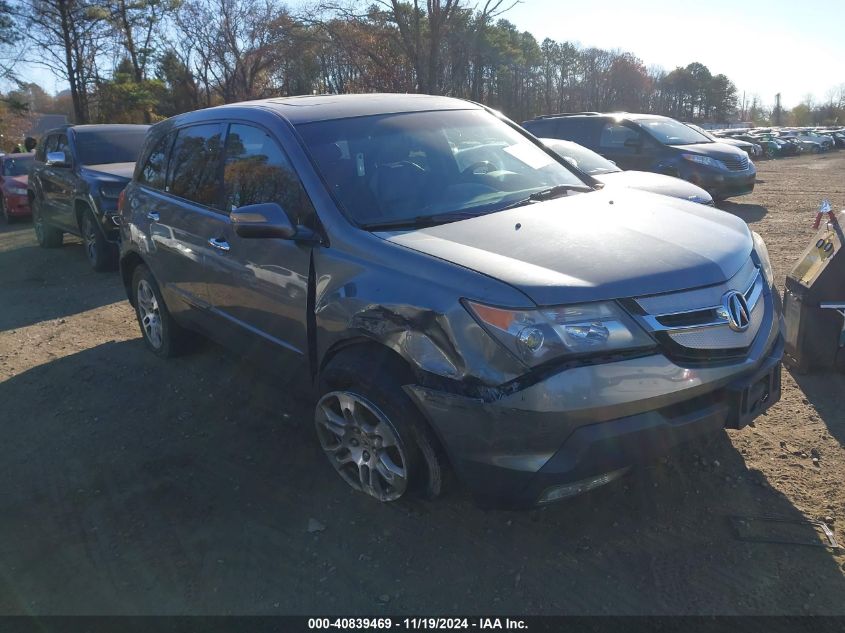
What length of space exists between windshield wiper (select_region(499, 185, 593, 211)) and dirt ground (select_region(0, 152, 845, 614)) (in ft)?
4.78

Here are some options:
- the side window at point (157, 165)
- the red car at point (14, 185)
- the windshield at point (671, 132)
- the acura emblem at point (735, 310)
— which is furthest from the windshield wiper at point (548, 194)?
the red car at point (14, 185)

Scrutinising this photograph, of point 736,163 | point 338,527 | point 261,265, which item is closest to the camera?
point 338,527

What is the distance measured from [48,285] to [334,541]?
6.99 metres

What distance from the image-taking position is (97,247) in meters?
8.55

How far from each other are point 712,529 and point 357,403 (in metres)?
1.66

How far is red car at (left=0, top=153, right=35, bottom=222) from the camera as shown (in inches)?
588

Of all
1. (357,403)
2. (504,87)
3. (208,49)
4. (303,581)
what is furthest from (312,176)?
(504,87)

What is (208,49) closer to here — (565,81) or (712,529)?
(565,81)

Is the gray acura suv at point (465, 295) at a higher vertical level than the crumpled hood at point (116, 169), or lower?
lower

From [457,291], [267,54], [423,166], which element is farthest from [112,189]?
[267,54]

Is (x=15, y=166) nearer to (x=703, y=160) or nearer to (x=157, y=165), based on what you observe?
(x=157, y=165)

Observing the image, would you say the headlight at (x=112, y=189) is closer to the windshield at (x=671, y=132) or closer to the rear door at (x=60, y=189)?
the rear door at (x=60, y=189)

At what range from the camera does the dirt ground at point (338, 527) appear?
267cm

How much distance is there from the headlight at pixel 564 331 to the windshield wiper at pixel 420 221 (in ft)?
2.81
